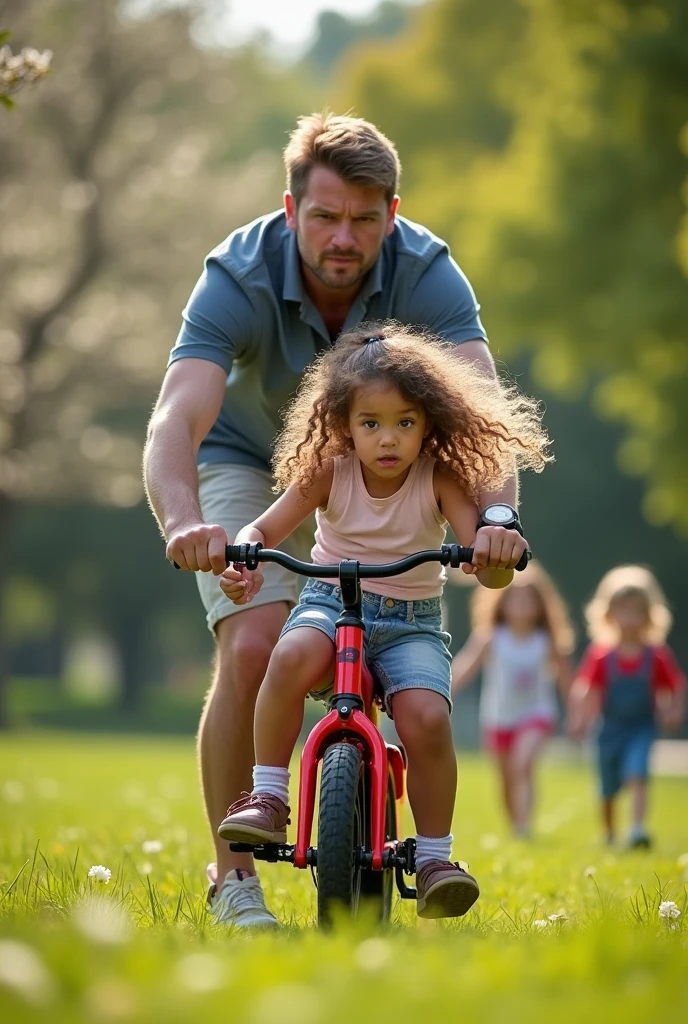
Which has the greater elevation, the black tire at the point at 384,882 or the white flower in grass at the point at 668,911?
the black tire at the point at 384,882

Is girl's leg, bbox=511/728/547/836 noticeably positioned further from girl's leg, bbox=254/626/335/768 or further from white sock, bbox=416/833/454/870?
girl's leg, bbox=254/626/335/768

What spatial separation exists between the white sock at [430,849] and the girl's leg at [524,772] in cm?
639

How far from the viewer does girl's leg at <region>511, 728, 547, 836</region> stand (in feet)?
35.3

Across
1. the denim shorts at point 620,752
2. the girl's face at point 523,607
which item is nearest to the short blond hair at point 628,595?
the girl's face at point 523,607

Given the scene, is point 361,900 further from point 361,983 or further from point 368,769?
point 361,983

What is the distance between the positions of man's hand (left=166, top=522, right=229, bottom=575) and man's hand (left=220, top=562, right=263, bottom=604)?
11cm

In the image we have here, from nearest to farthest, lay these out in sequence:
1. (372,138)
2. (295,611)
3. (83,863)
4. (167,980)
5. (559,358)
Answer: (167,980) → (295,611) → (372,138) → (83,863) → (559,358)

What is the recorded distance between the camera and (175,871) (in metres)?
5.90

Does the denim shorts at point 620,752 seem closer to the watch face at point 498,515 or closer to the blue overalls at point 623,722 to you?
the blue overalls at point 623,722

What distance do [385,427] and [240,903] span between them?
1506mm

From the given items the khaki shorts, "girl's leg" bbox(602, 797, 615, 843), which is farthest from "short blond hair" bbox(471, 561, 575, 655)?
the khaki shorts

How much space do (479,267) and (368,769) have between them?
59.7ft

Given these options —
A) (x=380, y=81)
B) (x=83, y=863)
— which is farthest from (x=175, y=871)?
(x=380, y=81)

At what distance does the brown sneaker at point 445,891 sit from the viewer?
4.11 metres
